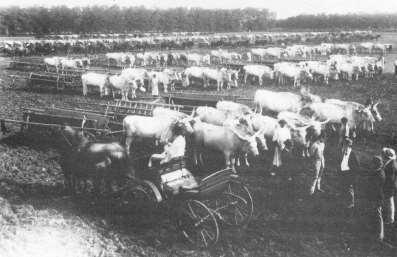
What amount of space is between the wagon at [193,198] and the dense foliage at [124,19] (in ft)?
116

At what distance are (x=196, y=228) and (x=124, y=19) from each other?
59.4 metres

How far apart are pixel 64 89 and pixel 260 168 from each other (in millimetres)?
13705

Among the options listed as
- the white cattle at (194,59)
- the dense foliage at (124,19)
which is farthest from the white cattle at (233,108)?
the dense foliage at (124,19)

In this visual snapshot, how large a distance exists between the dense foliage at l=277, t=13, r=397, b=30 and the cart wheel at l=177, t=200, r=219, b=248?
→ 203ft

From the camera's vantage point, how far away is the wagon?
7.27 metres

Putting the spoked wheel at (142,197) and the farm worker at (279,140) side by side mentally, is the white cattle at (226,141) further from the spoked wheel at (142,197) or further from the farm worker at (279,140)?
the spoked wheel at (142,197)

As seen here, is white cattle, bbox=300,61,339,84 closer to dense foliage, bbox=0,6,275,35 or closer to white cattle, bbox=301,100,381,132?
white cattle, bbox=301,100,381,132

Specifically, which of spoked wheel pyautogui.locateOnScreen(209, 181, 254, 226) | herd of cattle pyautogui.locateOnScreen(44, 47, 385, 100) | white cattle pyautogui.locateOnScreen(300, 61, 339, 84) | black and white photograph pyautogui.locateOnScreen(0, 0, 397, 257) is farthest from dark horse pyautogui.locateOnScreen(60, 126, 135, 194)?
white cattle pyautogui.locateOnScreen(300, 61, 339, 84)

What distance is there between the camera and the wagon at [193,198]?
23.9 ft

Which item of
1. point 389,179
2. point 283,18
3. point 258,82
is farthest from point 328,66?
point 283,18

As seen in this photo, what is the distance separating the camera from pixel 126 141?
Answer: 11680 mm

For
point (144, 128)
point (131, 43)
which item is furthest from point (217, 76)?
point (131, 43)

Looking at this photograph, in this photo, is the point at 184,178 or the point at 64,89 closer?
the point at 184,178

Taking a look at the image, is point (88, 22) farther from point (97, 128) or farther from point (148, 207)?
point (148, 207)
